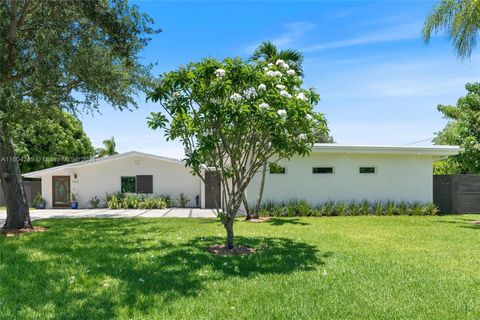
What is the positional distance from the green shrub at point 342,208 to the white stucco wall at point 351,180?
33 centimetres

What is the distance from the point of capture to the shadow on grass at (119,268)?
521cm

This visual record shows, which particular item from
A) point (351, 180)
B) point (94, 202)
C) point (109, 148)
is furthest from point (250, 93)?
point (109, 148)

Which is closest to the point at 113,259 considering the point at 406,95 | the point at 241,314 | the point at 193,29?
the point at 241,314

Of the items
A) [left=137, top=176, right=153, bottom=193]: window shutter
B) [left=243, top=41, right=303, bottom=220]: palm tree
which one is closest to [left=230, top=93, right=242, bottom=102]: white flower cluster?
[left=243, top=41, right=303, bottom=220]: palm tree

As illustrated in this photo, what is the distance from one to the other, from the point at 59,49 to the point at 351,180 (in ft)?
42.6

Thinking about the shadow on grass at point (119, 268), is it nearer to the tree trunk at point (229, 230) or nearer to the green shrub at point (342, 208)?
the tree trunk at point (229, 230)

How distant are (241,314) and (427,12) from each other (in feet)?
40.7

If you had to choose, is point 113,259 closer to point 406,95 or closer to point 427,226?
point 427,226

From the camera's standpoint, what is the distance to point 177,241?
998cm

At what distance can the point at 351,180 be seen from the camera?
1802 centimetres

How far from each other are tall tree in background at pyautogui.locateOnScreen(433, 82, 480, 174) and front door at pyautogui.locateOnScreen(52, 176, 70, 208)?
21321 millimetres

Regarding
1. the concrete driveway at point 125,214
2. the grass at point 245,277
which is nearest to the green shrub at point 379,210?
the grass at point 245,277

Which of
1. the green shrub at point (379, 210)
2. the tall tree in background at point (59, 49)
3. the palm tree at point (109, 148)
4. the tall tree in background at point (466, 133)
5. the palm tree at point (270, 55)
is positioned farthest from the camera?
the palm tree at point (109, 148)

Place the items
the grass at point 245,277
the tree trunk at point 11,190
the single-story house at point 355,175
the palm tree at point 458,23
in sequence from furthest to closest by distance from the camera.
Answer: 1. the single-story house at point 355,175
2. the tree trunk at point 11,190
3. the palm tree at point 458,23
4. the grass at point 245,277
